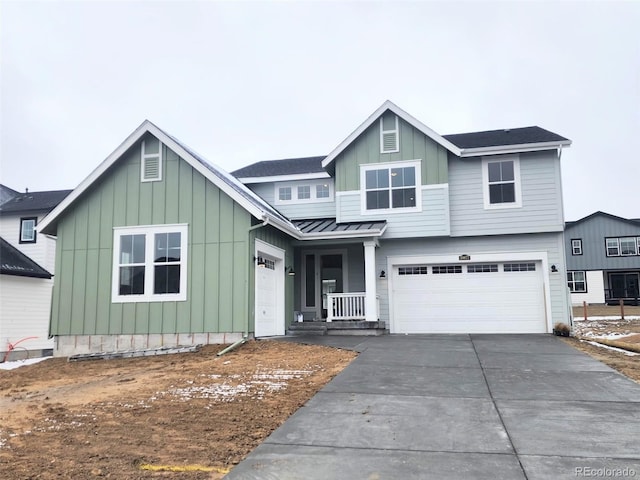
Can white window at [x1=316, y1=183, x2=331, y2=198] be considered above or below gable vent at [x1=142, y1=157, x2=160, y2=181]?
above

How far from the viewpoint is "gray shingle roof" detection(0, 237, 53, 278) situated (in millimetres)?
17625

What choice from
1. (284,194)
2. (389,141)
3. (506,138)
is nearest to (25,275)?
(284,194)

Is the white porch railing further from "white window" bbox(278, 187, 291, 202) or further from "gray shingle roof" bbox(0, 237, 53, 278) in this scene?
"gray shingle roof" bbox(0, 237, 53, 278)

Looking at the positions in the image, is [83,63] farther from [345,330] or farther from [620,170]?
[620,170]

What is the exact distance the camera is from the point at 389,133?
1541 cm

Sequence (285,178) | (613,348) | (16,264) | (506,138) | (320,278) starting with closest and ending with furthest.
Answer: (613,348) → (506,138) → (320,278) → (285,178) → (16,264)

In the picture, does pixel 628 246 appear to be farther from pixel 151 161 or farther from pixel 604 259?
pixel 151 161

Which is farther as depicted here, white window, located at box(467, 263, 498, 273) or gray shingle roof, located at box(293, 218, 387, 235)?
white window, located at box(467, 263, 498, 273)

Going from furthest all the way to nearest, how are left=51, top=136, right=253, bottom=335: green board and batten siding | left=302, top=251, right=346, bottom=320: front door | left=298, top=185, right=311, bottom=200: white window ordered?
1. left=298, top=185, right=311, bottom=200: white window
2. left=302, top=251, right=346, bottom=320: front door
3. left=51, top=136, right=253, bottom=335: green board and batten siding

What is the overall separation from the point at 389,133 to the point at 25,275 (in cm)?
1402

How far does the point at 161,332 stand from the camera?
38.8 ft

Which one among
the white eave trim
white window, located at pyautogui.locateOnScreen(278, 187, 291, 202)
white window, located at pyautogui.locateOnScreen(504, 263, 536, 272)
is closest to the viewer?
the white eave trim

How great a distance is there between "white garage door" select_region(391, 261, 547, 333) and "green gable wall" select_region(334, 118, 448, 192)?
2.94 meters

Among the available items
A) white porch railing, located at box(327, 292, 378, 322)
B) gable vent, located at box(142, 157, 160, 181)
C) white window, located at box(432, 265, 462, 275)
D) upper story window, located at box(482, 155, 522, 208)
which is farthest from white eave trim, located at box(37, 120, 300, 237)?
upper story window, located at box(482, 155, 522, 208)
